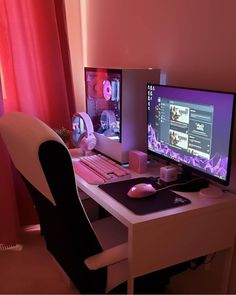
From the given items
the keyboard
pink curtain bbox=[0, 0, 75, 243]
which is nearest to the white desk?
the keyboard

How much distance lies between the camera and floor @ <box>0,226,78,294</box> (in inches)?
72.2

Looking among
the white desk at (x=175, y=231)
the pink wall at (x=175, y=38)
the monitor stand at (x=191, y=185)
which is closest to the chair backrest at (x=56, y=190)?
the white desk at (x=175, y=231)

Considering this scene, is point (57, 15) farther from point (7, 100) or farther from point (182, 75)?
point (182, 75)

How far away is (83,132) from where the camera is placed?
77.8 inches

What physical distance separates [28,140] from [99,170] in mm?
692

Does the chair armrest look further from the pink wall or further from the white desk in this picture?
the pink wall

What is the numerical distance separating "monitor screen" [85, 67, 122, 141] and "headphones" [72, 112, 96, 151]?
0.06 metres

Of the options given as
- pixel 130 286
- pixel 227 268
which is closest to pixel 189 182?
pixel 227 268

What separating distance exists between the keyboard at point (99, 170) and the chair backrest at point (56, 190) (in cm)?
35

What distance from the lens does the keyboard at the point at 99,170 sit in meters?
1.54

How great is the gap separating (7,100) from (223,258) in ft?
5.48

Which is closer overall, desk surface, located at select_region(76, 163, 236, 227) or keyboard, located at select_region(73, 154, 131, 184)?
desk surface, located at select_region(76, 163, 236, 227)

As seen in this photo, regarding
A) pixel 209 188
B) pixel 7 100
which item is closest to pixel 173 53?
Result: pixel 209 188

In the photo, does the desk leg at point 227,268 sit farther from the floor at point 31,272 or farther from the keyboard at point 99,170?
the floor at point 31,272
